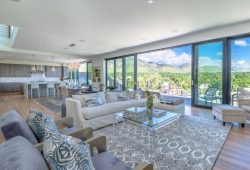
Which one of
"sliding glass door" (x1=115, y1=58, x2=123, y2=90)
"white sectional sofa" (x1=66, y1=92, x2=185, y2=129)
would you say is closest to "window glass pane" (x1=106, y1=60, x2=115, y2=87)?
"sliding glass door" (x1=115, y1=58, x2=123, y2=90)

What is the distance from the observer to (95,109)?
11.5 feet

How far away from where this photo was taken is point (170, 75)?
29.9 feet

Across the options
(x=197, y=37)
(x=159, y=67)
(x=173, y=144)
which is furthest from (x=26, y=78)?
(x=173, y=144)

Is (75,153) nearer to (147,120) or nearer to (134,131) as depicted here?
(147,120)

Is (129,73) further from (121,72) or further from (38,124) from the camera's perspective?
(38,124)

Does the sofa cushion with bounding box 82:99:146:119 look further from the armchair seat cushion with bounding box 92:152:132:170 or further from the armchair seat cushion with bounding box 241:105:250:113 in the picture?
the armchair seat cushion with bounding box 241:105:250:113

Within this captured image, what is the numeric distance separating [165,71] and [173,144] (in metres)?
7.06

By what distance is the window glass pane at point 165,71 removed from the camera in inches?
330

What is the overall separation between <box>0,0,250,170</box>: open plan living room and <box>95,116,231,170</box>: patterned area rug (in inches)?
0.6

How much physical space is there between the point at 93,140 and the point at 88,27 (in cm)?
404

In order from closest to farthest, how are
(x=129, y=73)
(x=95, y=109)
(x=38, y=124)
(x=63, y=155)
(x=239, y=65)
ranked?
1. (x=63, y=155)
2. (x=38, y=124)
3. (x=95, y=109)
4. (x=239, y=65)
5. (x=129, y=73)

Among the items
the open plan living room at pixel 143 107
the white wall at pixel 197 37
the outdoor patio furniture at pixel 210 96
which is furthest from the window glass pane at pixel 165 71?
the outdoor patio furniture at pixel 210 96

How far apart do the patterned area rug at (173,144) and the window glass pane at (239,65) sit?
195 centimetres

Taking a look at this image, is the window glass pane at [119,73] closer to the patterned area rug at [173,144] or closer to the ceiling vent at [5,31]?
the patterned area rug at [173,144]
